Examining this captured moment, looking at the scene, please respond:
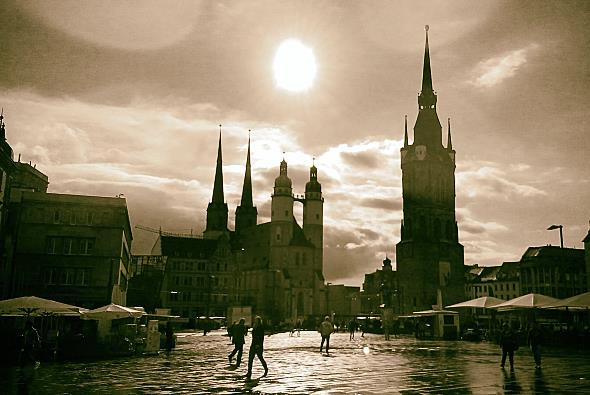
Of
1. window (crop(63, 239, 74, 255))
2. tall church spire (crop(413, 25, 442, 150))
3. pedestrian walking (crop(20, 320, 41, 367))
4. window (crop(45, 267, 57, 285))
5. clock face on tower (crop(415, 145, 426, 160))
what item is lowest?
pedestrian walking (crop(20, 320, 41, 367))

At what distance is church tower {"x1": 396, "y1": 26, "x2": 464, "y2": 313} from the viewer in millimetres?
98688

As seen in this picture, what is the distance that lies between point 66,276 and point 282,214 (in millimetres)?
75358

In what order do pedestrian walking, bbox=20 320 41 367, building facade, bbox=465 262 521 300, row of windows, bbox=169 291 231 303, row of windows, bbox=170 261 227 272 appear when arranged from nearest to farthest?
pedestrian walking, bbox=20 320 41 367
row of windows, bbox=169 291 231 303
row of windows, bbox=170 261 227 272
building facade, bbox=465 262 521 300

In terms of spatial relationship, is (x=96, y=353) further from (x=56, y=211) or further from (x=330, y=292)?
(x=330, y=292)

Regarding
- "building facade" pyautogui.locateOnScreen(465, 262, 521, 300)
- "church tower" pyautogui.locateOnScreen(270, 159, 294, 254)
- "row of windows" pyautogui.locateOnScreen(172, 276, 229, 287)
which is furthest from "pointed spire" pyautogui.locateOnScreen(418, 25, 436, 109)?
"row of windows" pyautogui.locateOnScreen(172, 276, 229, 287)

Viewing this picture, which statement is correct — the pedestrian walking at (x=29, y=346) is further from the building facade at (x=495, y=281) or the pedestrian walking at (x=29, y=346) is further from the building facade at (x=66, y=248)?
the building facade at (x=495, y=281)

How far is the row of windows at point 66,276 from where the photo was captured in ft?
165

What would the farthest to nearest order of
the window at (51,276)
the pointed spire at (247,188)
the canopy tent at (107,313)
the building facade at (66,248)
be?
1. the pointed spire at (247,188)
2. the window at (51,276)
3. the building facade at (66,248)
4. the canopy tent at (107,313)

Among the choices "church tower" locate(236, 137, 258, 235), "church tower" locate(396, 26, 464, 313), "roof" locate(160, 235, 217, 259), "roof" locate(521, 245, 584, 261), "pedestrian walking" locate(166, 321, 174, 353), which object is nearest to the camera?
"pedestrian walking" locate(166, 321, 174, 353)

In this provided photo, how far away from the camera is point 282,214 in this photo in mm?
123750

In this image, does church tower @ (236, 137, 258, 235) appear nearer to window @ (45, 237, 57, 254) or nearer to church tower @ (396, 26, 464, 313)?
church tower @ (396, 26, 464, 313)

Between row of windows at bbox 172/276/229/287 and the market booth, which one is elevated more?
row of windows at bbox 172/276/229/287

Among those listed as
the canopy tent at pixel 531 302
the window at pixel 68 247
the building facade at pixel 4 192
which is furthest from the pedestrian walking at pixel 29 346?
the window at pixel 68 247

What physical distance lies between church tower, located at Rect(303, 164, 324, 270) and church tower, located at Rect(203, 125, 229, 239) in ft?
66.0
